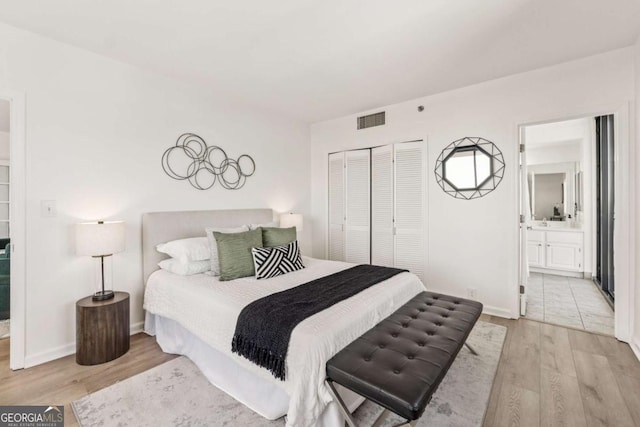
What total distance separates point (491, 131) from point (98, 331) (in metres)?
4.12

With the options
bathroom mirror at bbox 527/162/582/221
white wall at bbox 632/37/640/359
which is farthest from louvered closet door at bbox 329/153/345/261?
bathroom mirror at bbox 527/162/582/221

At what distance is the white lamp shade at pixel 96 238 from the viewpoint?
2285 mm

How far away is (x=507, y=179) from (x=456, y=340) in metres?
2.14

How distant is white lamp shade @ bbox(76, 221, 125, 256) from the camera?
7.50ft

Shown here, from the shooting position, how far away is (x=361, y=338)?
1744 millimetres

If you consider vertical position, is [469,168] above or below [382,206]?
above

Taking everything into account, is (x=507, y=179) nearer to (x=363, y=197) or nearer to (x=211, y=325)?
(x=363, y=197)

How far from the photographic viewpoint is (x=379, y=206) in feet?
13.5

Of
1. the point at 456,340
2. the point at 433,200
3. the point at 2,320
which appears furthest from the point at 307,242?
the point at 2,320

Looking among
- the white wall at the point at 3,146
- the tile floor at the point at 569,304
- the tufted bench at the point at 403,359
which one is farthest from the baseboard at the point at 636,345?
the white wall at the point at 3,146

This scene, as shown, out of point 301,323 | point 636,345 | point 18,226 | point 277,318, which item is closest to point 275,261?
point 277,318

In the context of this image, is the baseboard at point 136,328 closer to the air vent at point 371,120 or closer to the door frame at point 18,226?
the door frame at point 18,226

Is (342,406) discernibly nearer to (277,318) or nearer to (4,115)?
(277,318)

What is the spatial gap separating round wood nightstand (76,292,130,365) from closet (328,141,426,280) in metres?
2.92
